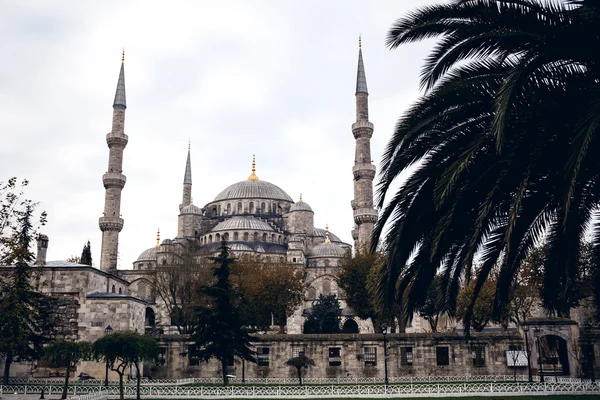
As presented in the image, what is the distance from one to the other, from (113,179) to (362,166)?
75.3 ft

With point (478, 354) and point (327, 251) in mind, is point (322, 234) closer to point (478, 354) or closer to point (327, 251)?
point (327, 251)

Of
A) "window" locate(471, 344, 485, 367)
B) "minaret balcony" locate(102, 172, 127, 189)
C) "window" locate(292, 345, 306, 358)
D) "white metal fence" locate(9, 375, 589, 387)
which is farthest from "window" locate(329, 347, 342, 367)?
"minaret balcony" locate(102, 172, 127, 189)

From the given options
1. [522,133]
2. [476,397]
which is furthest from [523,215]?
[476,397]

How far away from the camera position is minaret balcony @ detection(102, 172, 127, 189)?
5703cm

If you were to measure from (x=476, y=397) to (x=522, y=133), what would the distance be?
674 inches

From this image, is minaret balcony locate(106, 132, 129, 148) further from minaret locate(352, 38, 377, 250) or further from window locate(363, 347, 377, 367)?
window locate(363, 347, 377, 367)

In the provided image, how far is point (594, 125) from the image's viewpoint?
829 cm

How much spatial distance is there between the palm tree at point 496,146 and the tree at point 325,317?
37915 millimetres

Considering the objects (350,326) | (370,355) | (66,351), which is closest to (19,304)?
(66,351)

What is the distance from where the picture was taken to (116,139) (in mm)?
58031

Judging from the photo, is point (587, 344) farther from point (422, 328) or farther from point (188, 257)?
point (188, 257)

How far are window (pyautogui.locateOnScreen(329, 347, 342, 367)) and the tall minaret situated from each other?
27.1 metres

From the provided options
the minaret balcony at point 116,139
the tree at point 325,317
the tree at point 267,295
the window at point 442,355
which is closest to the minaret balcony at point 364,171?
the tree at point 325,317

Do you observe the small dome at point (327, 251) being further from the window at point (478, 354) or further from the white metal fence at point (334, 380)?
the white metal fence at point (334, 380)
